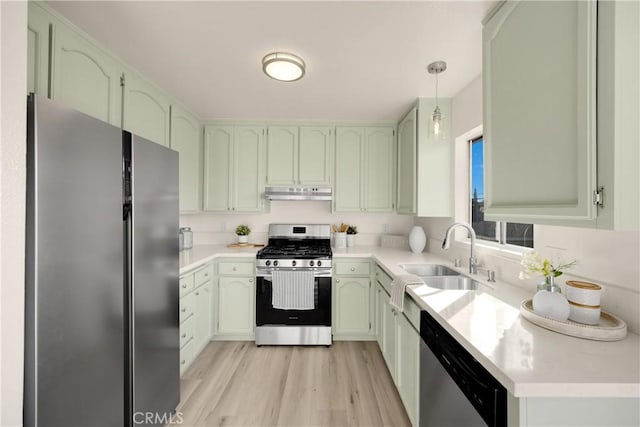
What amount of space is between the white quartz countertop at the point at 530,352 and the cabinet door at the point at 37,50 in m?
2.10

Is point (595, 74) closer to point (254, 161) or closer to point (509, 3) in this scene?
point (509, 3)

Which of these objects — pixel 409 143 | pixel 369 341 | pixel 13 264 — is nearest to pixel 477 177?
pixel 409 143

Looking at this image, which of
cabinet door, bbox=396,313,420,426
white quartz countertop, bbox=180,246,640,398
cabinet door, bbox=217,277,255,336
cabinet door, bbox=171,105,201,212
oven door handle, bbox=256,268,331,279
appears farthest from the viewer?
cabinet door, bbox=217,277,255,336

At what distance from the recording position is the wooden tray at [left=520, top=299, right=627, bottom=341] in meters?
0.92

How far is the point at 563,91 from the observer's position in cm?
88

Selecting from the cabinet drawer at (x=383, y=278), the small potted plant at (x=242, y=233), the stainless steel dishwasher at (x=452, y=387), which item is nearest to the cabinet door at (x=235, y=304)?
the small potted plant at (x=242, y=233)

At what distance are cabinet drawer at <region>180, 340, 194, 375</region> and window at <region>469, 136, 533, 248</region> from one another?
2.41 m

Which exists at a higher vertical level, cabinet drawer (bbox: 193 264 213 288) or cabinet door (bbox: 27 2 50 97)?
cabinet door (bbox: 27 2 50 97)

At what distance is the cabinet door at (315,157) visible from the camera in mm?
3051

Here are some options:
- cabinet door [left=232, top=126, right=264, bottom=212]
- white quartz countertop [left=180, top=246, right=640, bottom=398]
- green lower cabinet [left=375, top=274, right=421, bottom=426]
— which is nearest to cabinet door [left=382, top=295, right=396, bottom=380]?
green lower cabinet [left=375, top=274, right=421, bottom=426]

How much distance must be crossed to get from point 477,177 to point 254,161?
7.26 feet

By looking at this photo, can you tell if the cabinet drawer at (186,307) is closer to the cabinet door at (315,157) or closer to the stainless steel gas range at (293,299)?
the stainless steel gas range at (293,299)

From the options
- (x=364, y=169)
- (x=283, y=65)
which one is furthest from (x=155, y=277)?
(x=364, y=169)

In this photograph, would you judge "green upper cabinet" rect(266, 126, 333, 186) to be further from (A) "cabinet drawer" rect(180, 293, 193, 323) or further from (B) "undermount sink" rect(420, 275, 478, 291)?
(B) "undermount sink" rect(420, 275, 478, 291)
